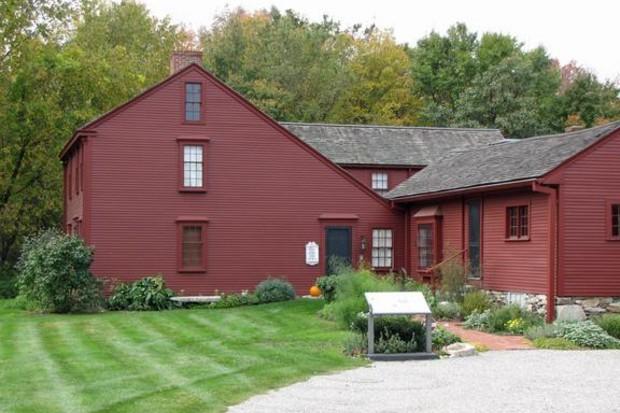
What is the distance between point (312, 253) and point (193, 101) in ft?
19.0

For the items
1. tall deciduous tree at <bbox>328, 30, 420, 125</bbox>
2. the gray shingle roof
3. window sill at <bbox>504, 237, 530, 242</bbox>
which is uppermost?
tall deciduous tree at <bbox>328, 30, 420, 125</bbox>

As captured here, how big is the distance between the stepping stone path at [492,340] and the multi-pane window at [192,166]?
10.7 metres

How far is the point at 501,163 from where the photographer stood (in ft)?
81.1

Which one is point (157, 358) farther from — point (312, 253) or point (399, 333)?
point (312, 253)

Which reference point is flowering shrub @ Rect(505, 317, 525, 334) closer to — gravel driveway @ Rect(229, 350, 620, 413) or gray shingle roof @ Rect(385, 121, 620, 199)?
gray shingle roof @ Rect(385, 121, 620, 199)

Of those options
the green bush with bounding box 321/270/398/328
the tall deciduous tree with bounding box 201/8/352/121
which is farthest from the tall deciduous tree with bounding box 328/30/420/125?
the green bush with bounding box 321/270/398/328

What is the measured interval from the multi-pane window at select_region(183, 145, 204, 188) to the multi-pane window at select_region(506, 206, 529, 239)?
383 inches

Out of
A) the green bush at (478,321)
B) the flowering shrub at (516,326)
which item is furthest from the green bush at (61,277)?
the flowering shrub at (516,326)

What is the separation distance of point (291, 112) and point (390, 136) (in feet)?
51.5

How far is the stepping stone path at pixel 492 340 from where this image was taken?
17.9 m

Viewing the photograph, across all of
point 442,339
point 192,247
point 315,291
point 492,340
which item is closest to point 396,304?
point 442,339

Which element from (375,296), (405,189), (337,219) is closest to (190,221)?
(337,219)

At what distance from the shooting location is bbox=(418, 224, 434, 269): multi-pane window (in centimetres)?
2817

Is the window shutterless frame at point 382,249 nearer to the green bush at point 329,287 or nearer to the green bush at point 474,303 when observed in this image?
the green bush at point 329,287
